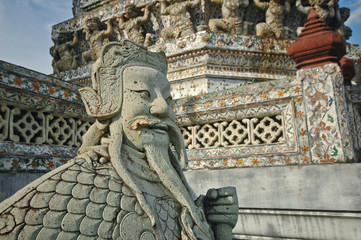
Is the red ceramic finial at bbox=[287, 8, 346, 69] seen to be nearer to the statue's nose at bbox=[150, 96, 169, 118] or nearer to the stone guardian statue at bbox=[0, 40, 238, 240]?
the stone guardian statue at bbox=[0, 40, 238, 240]

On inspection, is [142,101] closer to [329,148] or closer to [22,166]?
[22,166]

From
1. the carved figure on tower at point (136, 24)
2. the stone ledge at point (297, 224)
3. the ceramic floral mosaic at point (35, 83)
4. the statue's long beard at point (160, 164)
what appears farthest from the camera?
the carved figure on tower at point (136, 24)

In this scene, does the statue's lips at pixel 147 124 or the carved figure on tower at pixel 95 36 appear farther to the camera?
the carved figure on tower at pixel 95 36

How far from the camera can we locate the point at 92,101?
2.36 metres

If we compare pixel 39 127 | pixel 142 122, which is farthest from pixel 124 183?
pixel 39 127

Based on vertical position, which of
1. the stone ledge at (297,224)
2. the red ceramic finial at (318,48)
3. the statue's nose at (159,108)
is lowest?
the stone ledge at (297,224)

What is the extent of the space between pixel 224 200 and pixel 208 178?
2.26 m

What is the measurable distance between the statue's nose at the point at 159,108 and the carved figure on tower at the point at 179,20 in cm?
567

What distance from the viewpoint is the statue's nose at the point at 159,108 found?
2.33 metres

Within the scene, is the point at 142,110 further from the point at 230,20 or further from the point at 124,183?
the point at 230,20

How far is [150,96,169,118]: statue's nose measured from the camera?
91.7 inches

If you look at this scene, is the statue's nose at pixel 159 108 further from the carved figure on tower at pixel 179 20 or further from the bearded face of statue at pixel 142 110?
the carved figure on tower at pixel 179 20

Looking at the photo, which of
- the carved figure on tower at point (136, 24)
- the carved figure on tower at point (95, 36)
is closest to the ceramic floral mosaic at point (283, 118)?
the carved figure on tower at point (136, 24)

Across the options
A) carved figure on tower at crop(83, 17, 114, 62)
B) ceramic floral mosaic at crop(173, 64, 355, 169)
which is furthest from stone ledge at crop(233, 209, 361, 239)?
carved figure on tower at crop(83, 17, 114, 62)
